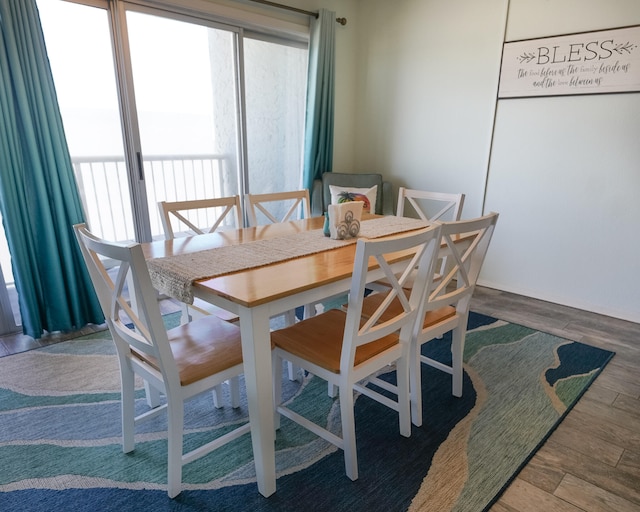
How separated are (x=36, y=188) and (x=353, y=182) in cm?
239

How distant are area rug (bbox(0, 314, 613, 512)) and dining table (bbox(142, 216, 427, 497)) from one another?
22 centimetres

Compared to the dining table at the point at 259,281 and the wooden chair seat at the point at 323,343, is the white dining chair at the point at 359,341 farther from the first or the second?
the dining table at the point at 259,281

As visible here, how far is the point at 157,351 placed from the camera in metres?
1.29

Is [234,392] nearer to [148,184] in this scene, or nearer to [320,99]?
[148,184]

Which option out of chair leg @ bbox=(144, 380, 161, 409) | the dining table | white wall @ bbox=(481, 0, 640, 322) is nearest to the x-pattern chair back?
the dining table

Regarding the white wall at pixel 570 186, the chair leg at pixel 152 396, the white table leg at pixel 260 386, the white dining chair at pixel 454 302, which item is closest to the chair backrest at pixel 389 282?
the white dining chair at pixel 454 302

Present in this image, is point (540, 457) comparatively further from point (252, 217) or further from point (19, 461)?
point (19, 461)

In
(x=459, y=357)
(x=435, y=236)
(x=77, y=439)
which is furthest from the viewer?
(x=459, y=357)

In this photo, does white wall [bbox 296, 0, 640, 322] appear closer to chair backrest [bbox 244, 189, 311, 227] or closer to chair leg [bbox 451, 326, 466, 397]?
chair backrest [bbox 244, 189, 311, 227]

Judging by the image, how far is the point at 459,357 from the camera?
6.51 feet

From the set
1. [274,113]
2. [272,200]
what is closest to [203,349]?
[272,200]

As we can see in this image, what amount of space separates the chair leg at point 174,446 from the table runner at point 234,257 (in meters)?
0.37

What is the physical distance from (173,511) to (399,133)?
135 inches

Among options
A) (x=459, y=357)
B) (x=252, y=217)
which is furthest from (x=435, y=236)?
(x=252, y=217)
